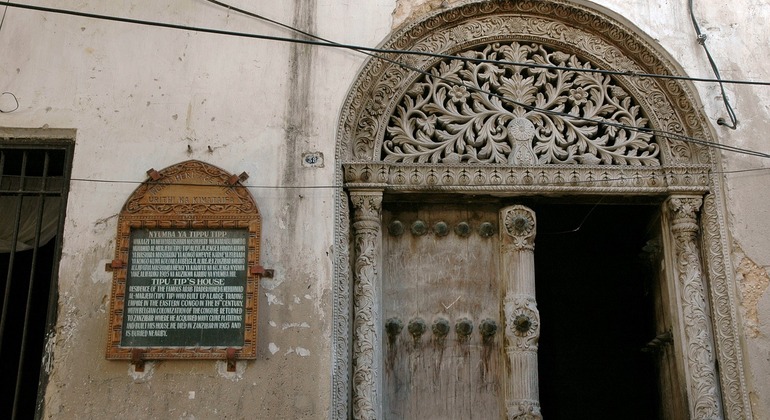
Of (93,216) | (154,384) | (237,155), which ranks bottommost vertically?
(154,384)

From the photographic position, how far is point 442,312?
21.3 ft

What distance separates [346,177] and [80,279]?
2047 millimetres

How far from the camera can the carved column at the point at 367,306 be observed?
6.00 m

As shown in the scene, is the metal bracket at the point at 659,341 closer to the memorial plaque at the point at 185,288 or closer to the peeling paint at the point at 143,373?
the memorial plaque at the point at 185,288

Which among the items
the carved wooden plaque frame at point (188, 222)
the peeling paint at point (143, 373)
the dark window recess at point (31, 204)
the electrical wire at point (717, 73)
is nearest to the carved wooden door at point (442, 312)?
the carved wooden plaque frame at point (188, 222)

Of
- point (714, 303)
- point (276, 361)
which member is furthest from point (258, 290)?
point (714, 303)

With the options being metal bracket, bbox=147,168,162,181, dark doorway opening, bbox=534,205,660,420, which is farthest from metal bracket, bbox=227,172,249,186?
dark doorway opening, bbox=534,205,660,420

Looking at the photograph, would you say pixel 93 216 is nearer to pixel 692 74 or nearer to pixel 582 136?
pixel 582 136

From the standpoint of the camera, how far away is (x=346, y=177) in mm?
6312

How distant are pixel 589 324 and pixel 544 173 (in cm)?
386

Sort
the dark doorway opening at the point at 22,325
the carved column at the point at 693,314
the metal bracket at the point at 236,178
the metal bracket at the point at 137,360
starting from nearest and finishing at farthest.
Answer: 1. the metal bracket at the point at 137,360
2. the carved column at the point at 693,314
3. the metal bracket at the point at 236,178
4. the dark doorway opening at the point at 22,325

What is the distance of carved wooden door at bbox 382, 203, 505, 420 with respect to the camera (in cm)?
634

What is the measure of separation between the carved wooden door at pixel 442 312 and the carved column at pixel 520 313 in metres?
0.11

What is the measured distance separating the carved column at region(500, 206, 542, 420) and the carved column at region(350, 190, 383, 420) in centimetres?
98
